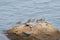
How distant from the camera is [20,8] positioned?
1678cm

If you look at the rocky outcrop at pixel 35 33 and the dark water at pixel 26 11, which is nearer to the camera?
the rocky outcrop at pixel 35 33

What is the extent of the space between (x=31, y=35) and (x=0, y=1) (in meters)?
9.49

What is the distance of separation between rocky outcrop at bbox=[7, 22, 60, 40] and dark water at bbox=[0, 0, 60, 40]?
1.35 m

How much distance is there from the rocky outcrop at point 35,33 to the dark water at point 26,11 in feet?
4.43

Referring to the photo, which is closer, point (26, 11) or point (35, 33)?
point (35, 33)

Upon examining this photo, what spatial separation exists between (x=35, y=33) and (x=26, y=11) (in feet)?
20.3

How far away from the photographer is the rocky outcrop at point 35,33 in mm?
9750

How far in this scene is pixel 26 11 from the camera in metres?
16.0

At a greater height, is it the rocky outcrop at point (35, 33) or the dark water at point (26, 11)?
the rocky outcrop at point (35, 33)

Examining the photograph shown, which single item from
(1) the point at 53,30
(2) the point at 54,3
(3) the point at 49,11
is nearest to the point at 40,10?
(3) the point at 49,11

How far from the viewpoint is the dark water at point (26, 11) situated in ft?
44.1

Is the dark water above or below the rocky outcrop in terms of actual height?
below

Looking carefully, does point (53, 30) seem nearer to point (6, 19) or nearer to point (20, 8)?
point (6, 19)

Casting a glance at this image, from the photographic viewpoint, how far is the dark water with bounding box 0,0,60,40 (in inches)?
529
